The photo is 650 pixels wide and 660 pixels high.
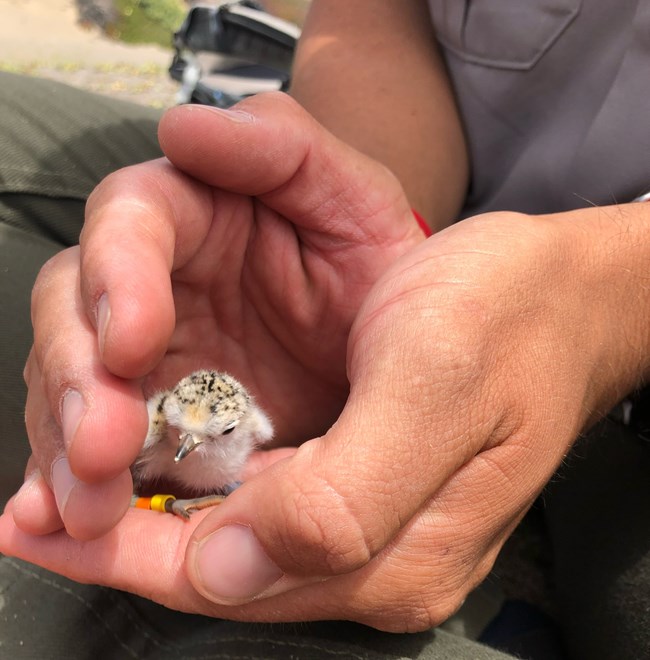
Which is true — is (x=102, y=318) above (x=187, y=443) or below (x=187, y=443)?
above

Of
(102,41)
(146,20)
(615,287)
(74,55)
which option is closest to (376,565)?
(615,287)

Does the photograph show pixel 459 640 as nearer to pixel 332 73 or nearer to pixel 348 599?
pixel 348 599

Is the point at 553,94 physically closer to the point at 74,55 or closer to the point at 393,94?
the point at 393,94

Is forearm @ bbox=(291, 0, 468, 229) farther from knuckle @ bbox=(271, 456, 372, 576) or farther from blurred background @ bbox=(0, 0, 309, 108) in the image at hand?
blurred background @ bbox=(0, 0, 309, 108)

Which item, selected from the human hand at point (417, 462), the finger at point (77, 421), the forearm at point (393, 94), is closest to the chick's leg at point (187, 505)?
the human hand at point (417, 462)

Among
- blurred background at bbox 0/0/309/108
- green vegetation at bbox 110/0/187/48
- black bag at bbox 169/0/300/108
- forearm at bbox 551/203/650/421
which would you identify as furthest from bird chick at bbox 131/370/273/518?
green vegetation at bbox 110/0/187/48
